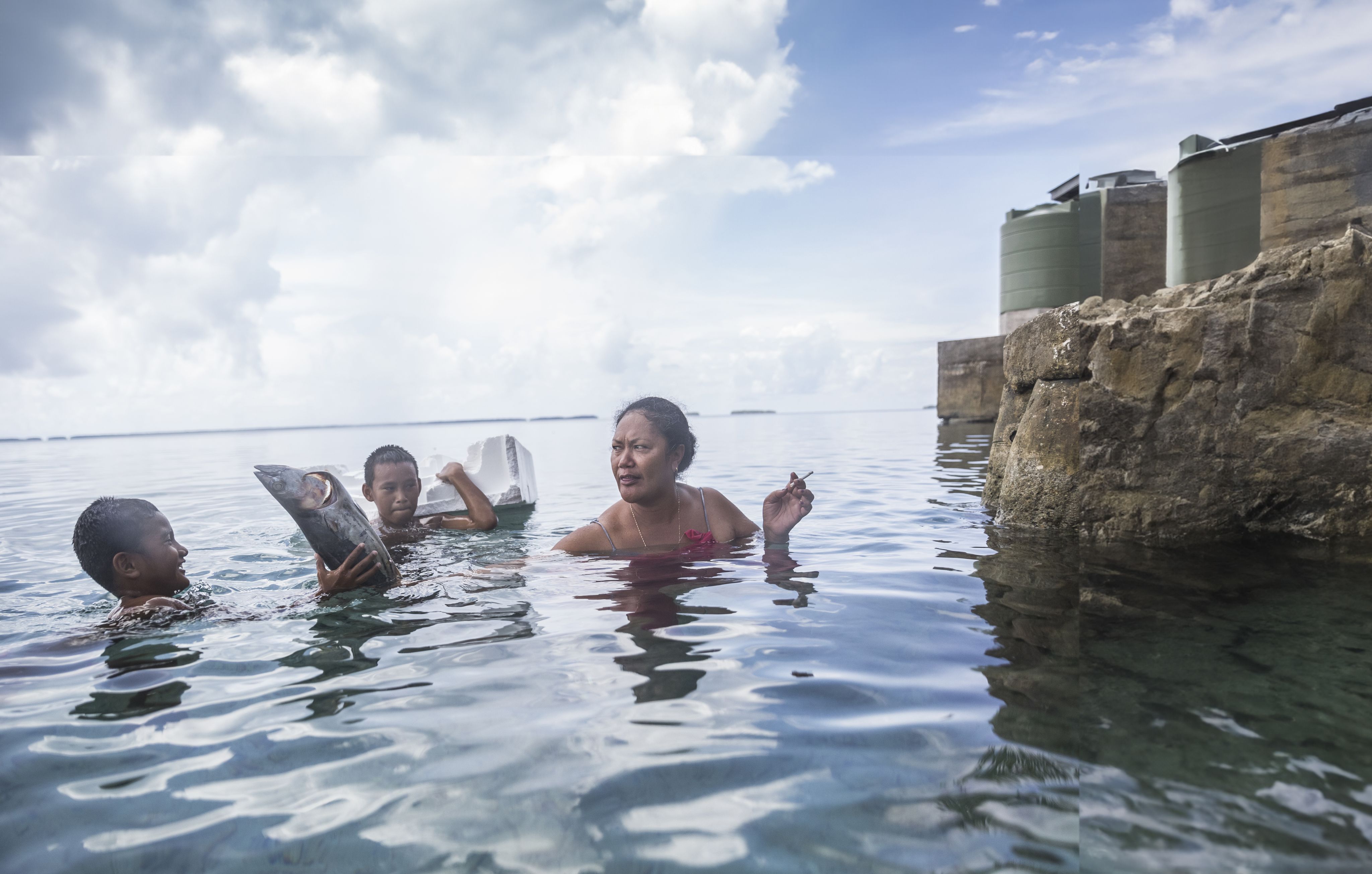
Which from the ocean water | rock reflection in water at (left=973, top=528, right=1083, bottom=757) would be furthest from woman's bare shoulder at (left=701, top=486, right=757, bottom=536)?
rock reflection in water at (left=973, top=528, right=1083, bottom=757)

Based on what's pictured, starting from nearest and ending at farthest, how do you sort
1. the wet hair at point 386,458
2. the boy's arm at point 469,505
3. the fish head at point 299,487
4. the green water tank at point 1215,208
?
the fish head at point 299,487
the wet hair at point 386,458
the boy's arm at point 469,505
the green water tank at point 1215,208

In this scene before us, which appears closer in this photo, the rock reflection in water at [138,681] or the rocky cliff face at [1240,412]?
the rock reflection in water at [138,681]

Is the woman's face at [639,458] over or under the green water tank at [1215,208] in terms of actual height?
under

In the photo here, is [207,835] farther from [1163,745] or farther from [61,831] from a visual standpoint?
[1163,745]

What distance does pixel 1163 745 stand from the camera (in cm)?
192

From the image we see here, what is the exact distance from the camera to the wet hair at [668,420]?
4.52 m

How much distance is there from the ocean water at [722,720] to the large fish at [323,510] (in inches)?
13.0

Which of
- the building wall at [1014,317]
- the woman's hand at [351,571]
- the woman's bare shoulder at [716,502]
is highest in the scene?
the building wall at [1014,317]

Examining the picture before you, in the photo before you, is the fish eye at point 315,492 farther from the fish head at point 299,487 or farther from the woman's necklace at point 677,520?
the woman's necklace at point 677,520

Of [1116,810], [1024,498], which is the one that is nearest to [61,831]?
[1116,810]

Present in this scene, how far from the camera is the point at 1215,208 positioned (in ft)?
44.6

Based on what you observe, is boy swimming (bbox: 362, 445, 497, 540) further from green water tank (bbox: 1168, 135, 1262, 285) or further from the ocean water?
green water tank (bbox: 1168, 135, 1262, 285)

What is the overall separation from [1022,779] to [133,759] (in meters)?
2.28

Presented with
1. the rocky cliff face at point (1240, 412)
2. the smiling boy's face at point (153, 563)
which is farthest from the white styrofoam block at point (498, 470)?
the rocky cliff face at point (1240, 412)
